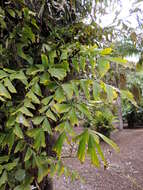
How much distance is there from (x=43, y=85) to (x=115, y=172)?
1.79m

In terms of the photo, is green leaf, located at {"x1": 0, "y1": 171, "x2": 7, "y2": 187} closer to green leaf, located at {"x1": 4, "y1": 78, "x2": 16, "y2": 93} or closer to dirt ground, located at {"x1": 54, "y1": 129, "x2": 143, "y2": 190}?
green leaf, located at {"x1": 4, "y1": 78, "x2": 16, "y2": 93}

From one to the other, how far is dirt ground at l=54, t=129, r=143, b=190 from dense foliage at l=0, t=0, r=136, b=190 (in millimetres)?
797

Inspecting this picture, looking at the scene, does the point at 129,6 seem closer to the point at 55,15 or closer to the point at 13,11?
the point at 55,15

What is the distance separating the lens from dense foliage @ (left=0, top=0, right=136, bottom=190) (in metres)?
0.54

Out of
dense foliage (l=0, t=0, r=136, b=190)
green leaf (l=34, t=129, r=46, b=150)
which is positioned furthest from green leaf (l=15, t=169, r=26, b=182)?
green leaf (l=34, t=129, r=46, b=150)

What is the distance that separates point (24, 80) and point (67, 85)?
136mm

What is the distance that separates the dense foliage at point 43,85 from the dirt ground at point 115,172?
80 centimetres

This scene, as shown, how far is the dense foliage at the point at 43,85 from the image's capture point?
1.77 ft

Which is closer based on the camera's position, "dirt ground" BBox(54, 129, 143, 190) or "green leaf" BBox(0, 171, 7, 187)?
"green leaf" BBox(0, 171, 7, 187)

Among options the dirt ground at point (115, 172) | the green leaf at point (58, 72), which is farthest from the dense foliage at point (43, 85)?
the dirt ground at point (115, 172)

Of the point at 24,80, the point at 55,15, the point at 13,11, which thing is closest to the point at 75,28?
the point at 55,15

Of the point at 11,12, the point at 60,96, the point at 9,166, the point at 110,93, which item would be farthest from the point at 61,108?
the point at 11,12

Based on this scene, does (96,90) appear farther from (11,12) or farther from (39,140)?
(11,12)

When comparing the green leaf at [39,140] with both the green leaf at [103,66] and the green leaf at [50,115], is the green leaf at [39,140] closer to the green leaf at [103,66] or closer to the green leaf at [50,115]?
the green leaf at [50,115]
